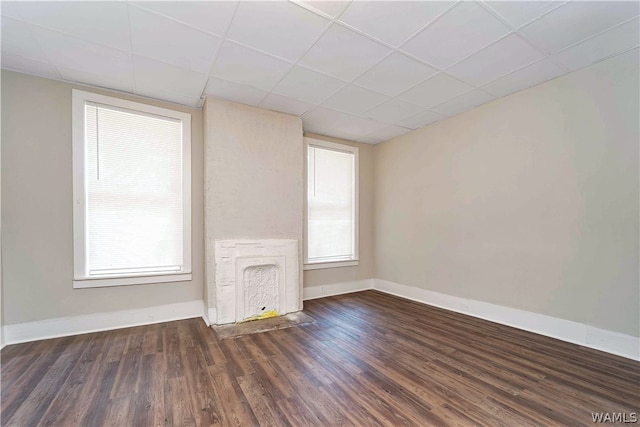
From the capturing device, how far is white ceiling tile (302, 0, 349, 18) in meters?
1.88

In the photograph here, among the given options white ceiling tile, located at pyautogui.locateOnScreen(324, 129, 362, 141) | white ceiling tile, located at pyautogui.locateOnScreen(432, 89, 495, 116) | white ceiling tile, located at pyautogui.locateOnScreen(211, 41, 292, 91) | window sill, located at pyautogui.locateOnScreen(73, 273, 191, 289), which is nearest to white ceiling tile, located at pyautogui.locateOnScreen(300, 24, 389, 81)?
white ceiling tile, located at pyautogui.locateOnScreen(211, 41, 292, 91)

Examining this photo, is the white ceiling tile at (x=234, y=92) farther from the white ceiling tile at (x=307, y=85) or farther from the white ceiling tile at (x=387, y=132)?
the white ceiling tile at (x=387, y=132)

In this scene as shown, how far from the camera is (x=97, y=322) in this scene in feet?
9.80

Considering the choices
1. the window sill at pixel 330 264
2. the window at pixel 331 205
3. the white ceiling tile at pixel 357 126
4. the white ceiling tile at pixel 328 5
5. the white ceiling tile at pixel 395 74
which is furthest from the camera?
the window at pixel 331 205

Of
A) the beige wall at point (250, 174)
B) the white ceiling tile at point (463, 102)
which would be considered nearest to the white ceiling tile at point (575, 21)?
the white ceiling tile at point (463, 102)

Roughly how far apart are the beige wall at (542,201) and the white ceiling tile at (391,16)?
187 centimetres

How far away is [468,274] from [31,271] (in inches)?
197

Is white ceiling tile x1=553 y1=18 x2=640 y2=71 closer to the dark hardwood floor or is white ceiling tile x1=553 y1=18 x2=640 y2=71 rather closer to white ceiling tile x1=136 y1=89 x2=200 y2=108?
the dark hardwood floor

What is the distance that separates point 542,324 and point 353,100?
3317 millimetres

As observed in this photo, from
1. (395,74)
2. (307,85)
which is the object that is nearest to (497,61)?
(395,74)

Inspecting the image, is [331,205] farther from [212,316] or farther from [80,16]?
[80,16]

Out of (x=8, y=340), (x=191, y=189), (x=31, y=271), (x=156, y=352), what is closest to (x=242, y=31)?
(x=191, y=189)

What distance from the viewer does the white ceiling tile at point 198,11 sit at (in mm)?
1880

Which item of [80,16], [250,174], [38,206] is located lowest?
[38,206]
